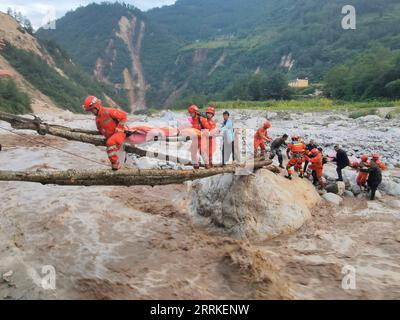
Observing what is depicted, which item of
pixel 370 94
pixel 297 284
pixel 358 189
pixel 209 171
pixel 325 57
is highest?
pixel 325 57

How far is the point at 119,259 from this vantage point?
7270 mm

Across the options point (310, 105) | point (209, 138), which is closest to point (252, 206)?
point (209, 138)

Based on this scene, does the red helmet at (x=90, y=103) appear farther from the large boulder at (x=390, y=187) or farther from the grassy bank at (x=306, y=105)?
the grassy bank at (x=306, y=105)

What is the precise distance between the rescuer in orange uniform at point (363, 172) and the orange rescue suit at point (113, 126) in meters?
6.85

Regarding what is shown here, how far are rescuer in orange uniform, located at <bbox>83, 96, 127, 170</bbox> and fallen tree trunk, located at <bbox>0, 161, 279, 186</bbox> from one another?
0.24 m

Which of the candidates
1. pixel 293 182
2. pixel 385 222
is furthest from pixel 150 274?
pixel 385 222

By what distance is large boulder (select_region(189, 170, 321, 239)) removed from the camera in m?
8.25

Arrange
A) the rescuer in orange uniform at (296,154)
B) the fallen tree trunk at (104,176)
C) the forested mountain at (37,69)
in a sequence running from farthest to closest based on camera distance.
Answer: the forested mountain at (37,69)
the rescuer in orange uniform at (296,154)
the fallen tree trunk at (104,176)

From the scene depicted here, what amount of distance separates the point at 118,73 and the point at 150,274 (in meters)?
122

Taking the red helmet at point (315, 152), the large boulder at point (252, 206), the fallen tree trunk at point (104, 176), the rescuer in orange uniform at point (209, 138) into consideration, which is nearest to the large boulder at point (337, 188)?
the red helmet at point (315, 152)

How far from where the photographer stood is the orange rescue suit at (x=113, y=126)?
20.6ft

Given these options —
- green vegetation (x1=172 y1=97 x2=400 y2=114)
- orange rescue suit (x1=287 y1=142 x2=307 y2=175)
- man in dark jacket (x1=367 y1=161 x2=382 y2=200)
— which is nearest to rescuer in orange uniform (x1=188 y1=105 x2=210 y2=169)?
orange rescue suit (x1=287 y1=142 x2=307 y2=175)

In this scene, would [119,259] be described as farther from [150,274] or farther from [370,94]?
[370,94]
